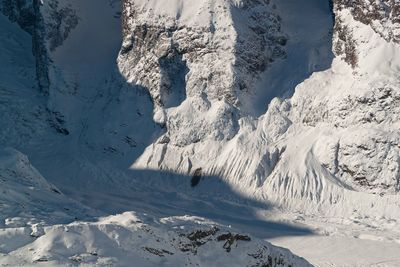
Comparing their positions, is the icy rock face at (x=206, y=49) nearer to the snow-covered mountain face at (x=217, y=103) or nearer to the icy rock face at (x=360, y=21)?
the snow-covered mountain face at (x=217, y=103)

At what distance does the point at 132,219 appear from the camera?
32188 mm

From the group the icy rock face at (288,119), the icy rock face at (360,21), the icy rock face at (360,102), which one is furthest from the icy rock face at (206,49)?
the icy rock face at (360,21)

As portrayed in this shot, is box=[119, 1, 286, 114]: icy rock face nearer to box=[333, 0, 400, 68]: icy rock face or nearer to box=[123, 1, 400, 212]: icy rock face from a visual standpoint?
box=[123, 1, 400, 212]: icy rock face

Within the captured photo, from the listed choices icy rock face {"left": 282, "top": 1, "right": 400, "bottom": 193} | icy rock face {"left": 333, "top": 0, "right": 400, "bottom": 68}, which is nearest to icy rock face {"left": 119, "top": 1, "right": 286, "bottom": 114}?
icy rock face {"left": 282, "top": 1, "right": 400, "bottom": 193}

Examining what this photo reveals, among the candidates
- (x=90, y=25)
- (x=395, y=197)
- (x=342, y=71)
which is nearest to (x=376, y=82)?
(x=342, y=71)

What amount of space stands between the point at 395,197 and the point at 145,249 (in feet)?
132

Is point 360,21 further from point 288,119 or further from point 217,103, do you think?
point 217,103

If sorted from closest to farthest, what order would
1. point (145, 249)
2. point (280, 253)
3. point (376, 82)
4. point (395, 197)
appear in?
point (145, 249) → point (280, 253) → point (395, 197) → point (376, 82)

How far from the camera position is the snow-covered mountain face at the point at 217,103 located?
69438 millimetres

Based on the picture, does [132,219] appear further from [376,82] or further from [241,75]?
[241,75]

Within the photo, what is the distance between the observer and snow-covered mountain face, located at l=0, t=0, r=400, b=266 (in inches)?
2734

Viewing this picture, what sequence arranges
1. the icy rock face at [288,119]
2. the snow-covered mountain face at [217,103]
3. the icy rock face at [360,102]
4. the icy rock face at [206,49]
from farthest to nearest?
the icy rock face at [206,49], the snow-covered mountain face at [217,103], the icy rock face at [288,119], the icy rock face at [360,102]

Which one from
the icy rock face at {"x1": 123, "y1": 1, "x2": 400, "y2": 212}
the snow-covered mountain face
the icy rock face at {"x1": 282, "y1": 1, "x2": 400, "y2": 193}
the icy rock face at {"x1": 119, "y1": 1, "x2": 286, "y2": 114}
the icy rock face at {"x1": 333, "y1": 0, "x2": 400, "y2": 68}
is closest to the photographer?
the icy rock face at {"x1": 282, "y1": 1, "x2": 400, "y2": 193}

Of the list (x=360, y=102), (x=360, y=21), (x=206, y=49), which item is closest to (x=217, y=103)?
(x=206, y=49)
